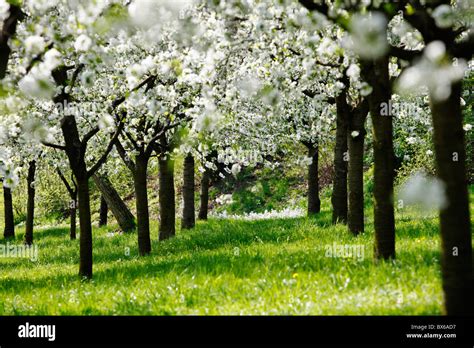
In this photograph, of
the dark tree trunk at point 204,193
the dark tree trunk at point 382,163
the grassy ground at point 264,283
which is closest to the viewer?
the grassy ground at point 264,283

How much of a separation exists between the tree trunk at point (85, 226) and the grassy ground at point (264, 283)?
0.29m

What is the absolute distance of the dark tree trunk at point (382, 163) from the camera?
7863 mm

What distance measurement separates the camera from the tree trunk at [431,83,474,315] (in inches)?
212

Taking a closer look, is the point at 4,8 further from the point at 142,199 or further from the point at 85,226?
the point at 142,199

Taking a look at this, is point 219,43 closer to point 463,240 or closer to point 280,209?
point 463,240

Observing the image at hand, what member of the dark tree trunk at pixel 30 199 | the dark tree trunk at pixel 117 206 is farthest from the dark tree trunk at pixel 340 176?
the dark tree trunk at pixel 30 199

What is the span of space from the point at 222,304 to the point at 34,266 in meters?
11.4

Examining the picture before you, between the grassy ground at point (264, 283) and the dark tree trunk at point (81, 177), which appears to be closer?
the grassy ground at point (264, 283)

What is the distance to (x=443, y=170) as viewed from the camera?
541 centimetres

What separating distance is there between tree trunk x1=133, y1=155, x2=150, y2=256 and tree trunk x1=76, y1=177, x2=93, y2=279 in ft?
9.26

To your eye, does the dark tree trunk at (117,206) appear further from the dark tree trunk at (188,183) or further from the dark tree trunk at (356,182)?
the dark tree trunk at (356,182)

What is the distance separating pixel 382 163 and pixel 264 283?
2554mm

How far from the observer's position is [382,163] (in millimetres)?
7918
